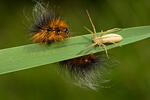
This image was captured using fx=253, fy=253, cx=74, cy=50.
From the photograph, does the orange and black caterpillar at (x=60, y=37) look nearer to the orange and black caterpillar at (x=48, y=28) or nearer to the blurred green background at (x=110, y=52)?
the orange and black caterpillar at (x=48, y=28)

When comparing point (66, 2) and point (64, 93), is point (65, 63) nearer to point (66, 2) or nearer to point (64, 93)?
point (64, 93)

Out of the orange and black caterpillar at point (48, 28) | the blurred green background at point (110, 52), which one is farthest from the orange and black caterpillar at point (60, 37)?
the blurred green background at point (110, 52)

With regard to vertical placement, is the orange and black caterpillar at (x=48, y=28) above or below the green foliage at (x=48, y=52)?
above

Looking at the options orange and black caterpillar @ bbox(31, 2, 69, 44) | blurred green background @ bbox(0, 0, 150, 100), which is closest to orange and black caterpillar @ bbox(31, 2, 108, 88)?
orange and black caterpillar @ bbox(31, 2, 69, 44)

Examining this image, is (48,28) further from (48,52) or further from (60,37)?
(48,52)

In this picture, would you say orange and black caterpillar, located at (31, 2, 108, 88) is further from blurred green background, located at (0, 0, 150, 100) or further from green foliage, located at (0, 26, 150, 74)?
blurred green background, located at (0, 0, 150, 100)
